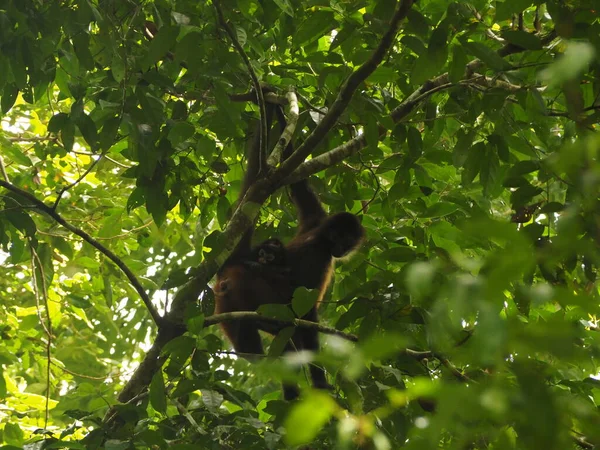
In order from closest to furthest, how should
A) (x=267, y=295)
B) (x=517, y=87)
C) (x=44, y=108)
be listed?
1. (x=517, y=87)
2. (x=267, y=295)
3. (x=44, y=108)

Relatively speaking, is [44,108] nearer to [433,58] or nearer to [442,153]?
[442,153]

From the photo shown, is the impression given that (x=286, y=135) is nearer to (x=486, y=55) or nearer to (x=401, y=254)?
(x=401, y=254)

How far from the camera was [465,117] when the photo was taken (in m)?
4.14

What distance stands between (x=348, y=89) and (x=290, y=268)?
2.68 metres

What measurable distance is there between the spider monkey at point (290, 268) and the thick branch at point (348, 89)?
1043 millimetres

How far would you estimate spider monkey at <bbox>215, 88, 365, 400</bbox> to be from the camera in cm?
530

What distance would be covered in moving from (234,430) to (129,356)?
7645 millimetres

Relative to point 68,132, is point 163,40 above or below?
below

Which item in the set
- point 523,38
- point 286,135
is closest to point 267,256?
point 286,135

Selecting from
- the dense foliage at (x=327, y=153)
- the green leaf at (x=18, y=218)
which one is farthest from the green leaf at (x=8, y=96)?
the green leaf at (x=18, y=218)

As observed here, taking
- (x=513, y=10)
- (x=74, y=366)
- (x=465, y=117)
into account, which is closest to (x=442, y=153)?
(x=465, y=117)

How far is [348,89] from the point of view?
11.6 ft

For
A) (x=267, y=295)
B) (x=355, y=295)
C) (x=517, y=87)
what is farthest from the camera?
(x=267, y=295)

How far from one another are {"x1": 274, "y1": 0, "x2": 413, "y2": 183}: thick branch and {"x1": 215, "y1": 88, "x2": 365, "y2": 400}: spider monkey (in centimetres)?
104
